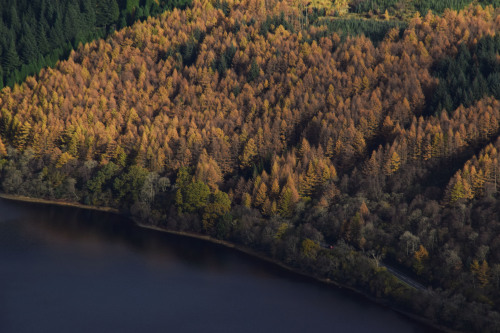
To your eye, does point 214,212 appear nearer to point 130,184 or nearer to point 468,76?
point 130,184

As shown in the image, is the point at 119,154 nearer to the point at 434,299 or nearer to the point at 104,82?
the point at 104,82

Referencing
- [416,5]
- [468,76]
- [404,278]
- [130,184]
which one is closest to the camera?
[404,278]

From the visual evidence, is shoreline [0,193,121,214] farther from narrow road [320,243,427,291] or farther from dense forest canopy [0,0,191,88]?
narrow road [320,243,427,291]

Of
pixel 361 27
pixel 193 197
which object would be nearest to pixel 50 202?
pixel 193 197

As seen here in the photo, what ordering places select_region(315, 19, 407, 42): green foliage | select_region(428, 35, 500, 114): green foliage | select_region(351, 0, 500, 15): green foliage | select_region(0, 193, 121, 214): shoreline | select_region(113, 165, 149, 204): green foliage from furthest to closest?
select_region(351, 0, 500, 15): green foliage → select_region(315, 19, 407, 42): green foliage → select_region(0, 193, 121, 214): shoreline → select_region(113, 165, 149, 204): green foliage → select_region(428, 35, 500, 114): green foliage

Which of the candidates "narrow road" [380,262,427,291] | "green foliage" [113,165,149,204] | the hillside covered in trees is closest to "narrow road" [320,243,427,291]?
"narrow road" [380,262,427,291]

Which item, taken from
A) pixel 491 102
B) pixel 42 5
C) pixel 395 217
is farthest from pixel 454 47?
pixel 42 5

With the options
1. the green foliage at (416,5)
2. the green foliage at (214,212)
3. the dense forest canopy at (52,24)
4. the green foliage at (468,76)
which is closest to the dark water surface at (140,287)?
the green foliage at (214,212)
